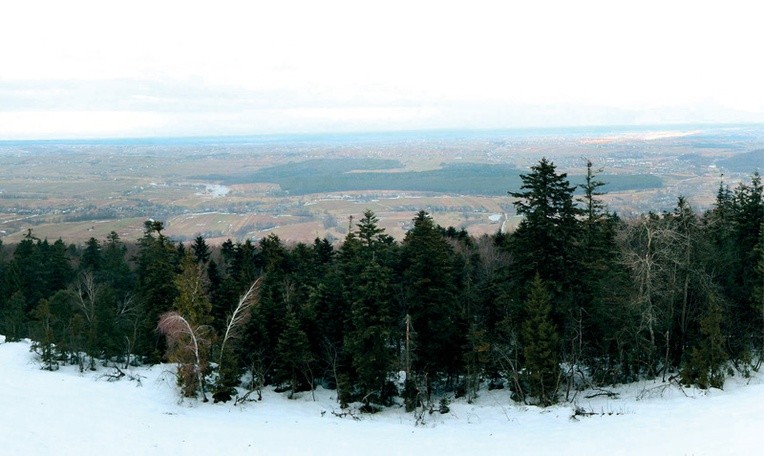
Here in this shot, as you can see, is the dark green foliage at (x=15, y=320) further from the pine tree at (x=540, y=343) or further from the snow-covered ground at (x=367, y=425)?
the pine tree at (x=540, y=343)

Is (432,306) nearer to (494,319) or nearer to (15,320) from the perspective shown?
(494,319)

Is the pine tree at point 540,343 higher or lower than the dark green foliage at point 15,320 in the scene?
higher

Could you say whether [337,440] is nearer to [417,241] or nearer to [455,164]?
[417,241]

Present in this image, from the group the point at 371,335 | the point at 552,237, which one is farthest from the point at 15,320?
the point at 552,237

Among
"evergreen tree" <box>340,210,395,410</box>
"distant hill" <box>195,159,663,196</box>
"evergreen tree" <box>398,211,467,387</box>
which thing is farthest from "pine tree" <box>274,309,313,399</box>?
"distant hill" <box>195,159,663,196</box>

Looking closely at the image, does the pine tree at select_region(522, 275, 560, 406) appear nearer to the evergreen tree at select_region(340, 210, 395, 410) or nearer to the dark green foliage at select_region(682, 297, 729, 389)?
the dark green foliage at select_region(682, 297, 729, 389)

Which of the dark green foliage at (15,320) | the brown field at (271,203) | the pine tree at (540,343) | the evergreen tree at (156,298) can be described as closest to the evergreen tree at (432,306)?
the pine tree at (540,343)

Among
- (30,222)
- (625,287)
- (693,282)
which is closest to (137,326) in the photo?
(625,287)
